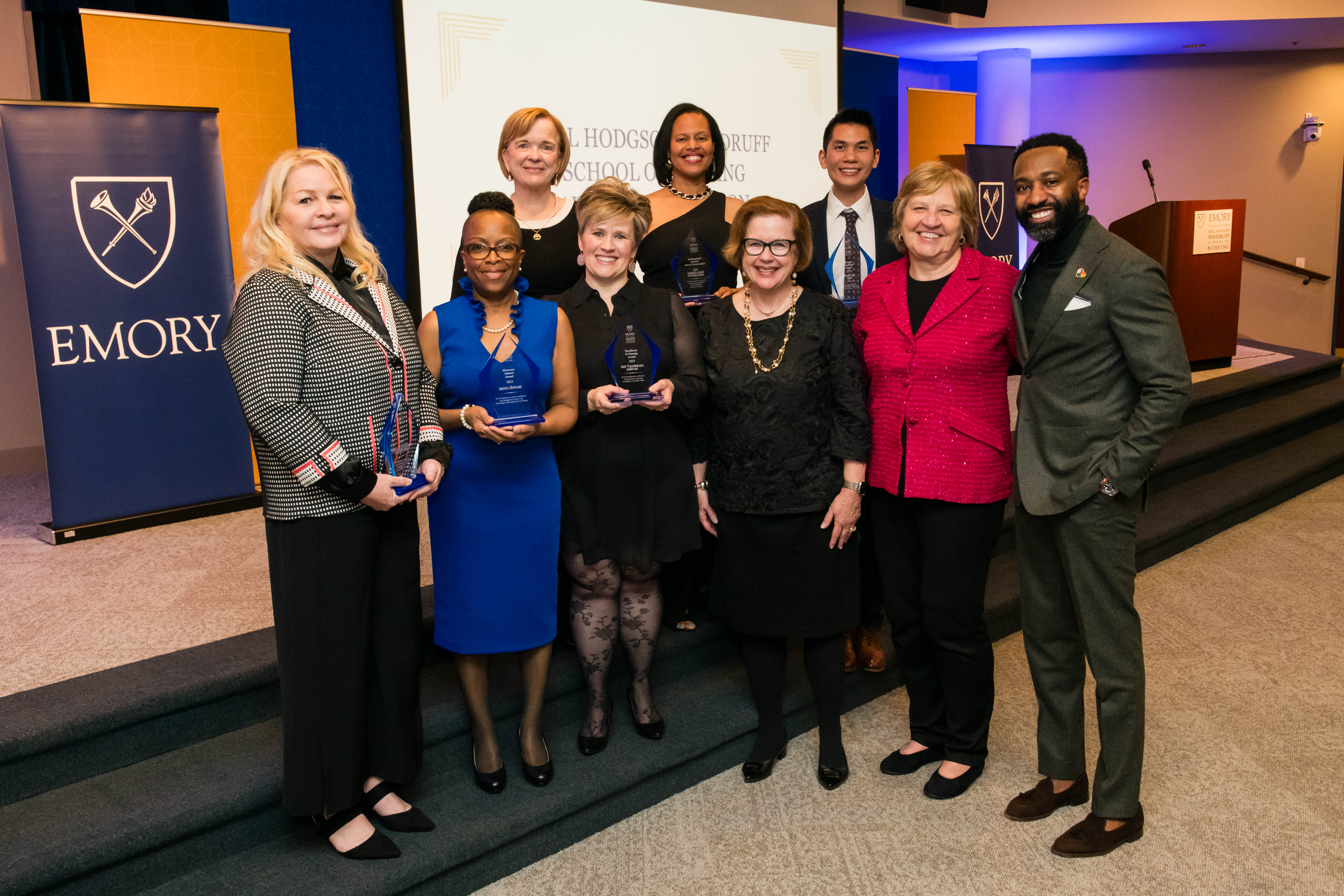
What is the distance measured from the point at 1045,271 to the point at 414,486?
1.50 meters

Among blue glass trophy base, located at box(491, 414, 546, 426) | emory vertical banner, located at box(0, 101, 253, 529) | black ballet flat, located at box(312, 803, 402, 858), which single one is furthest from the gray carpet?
emory vertical banner, located at box(0, 101, 253, 529)

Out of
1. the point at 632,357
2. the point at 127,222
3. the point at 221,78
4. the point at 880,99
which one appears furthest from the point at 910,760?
the point at 880,99

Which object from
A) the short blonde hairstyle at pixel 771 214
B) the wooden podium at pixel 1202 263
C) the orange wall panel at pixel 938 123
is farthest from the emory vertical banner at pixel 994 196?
the short blonde hairstyle at pixel 771 214

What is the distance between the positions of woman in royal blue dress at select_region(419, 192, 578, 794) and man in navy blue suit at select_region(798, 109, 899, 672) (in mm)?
990

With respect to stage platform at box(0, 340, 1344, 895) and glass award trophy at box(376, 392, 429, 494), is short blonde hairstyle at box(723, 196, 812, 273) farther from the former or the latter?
stage platform at box(0, 340, 1344, 895)

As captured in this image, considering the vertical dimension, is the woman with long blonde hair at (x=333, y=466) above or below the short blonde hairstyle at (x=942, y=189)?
below

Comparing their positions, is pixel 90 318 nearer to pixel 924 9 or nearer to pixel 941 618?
pixel 941 618

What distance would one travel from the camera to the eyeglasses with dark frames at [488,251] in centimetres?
218

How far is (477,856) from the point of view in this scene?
2299mm

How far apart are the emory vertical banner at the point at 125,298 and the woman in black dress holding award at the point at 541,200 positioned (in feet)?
7.46

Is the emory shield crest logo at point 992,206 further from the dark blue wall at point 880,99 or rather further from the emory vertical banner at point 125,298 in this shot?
the emory vertical banner at point 125,298

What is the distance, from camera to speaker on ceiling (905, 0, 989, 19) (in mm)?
7660

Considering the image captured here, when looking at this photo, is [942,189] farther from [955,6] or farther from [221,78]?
[955,6]

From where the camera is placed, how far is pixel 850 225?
2986 mm
